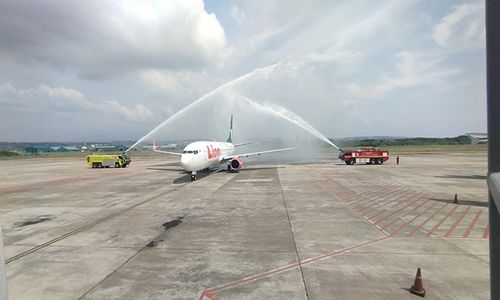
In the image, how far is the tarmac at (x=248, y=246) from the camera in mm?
9039

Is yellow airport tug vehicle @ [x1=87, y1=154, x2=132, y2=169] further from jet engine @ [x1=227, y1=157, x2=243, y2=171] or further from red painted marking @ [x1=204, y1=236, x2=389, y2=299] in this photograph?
red painted marking @ [x1=204, y1=236, x2=389, y2=299]

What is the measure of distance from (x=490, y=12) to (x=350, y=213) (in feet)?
51.2

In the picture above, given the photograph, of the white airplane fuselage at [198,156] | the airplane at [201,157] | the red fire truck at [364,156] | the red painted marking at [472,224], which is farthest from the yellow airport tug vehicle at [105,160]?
the red painted marking at [472,224]

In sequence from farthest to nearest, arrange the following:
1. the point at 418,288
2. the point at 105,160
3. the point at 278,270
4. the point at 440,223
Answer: the point at 105,160 → the point at 440,223 → the point at 278,270 → the point at 418,288

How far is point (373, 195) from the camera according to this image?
23453mm

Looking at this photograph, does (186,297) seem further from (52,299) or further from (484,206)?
(484,206)

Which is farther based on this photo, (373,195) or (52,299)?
(373,195)

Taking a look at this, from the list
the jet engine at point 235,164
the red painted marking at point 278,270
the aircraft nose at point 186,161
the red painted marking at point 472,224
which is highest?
the aircraft nose at point 186,161

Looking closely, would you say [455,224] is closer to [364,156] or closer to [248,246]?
[248,246]

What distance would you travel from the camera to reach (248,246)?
12516 millimetres

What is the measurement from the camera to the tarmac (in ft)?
29.7

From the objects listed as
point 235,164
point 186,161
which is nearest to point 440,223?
point 186,161

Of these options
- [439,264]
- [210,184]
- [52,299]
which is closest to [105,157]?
[210,184]

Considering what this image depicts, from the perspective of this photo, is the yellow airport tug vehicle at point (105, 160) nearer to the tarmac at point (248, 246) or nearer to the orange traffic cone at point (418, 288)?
the tarmac at point (248, 246)
